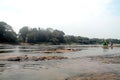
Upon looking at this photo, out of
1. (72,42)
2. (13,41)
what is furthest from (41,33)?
(72,42)

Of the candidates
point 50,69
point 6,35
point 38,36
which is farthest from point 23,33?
point 50,69

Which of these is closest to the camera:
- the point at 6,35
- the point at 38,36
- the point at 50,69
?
the point at 50,69

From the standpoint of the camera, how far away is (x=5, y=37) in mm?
114750

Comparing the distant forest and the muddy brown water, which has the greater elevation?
the distant forest

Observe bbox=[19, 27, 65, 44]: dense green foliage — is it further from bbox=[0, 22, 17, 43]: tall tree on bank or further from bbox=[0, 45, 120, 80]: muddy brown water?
bbox=[0, 45, 120, 80]: muddy brown water

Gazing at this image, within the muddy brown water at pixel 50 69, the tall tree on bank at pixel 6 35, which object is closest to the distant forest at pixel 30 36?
the tall tree on bank at pixel 6 35

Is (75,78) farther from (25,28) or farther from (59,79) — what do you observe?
(25,28)

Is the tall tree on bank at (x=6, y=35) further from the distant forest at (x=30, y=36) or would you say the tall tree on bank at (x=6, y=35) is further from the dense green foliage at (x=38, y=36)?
the dense green foliage at (x=38, y=36)

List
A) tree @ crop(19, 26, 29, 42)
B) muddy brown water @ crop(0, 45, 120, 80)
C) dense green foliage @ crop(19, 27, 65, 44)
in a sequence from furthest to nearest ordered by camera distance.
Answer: tree @ crop(19, 26, 29, 42) < dense green foliage @ crop(19, 27, 65, 44) < muddy brown water @ crop(0, 45, 120, 80)

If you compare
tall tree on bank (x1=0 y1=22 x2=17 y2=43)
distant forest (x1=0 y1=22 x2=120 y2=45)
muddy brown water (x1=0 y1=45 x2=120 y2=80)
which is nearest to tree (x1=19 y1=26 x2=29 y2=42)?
distant forest (x1=0 y1=22 x2=120 y2=45)

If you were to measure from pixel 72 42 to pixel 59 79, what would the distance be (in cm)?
17039

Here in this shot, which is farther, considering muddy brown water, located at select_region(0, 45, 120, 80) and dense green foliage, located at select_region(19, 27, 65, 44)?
dense green foliage, located at select_region(19, 27, 65, 44)

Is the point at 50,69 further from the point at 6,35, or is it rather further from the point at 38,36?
the point at 38,36

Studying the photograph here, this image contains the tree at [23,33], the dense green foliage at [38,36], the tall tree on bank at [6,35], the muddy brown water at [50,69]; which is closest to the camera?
the muddy brown water at [50,69]
